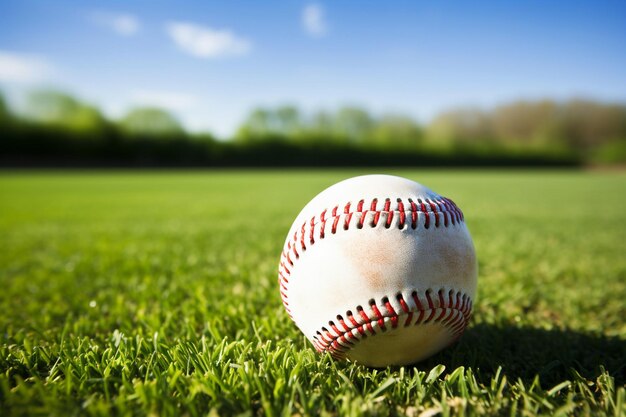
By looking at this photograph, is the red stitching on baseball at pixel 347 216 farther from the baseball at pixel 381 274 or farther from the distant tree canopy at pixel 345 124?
the distant tree canopy at pixel 345 124

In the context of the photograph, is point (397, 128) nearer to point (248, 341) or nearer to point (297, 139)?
point (297, 139)

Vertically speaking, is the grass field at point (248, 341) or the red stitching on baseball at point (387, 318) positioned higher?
the red stitching on baseball at point (387, 318)

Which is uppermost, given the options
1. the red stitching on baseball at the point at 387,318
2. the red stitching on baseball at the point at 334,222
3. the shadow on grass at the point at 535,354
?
the red stitching on baseball at the point at 334,222

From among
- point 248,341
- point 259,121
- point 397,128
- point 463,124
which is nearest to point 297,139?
point 259,121

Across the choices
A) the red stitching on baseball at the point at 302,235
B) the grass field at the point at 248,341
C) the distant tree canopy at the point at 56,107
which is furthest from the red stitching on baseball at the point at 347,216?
the distant tree canopy at the point at 56,107

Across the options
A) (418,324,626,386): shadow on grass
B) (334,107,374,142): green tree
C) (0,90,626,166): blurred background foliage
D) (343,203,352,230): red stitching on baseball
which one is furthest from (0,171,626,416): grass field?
(334,107,374,142): green tree

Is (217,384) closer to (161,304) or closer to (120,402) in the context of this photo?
(120,402)
